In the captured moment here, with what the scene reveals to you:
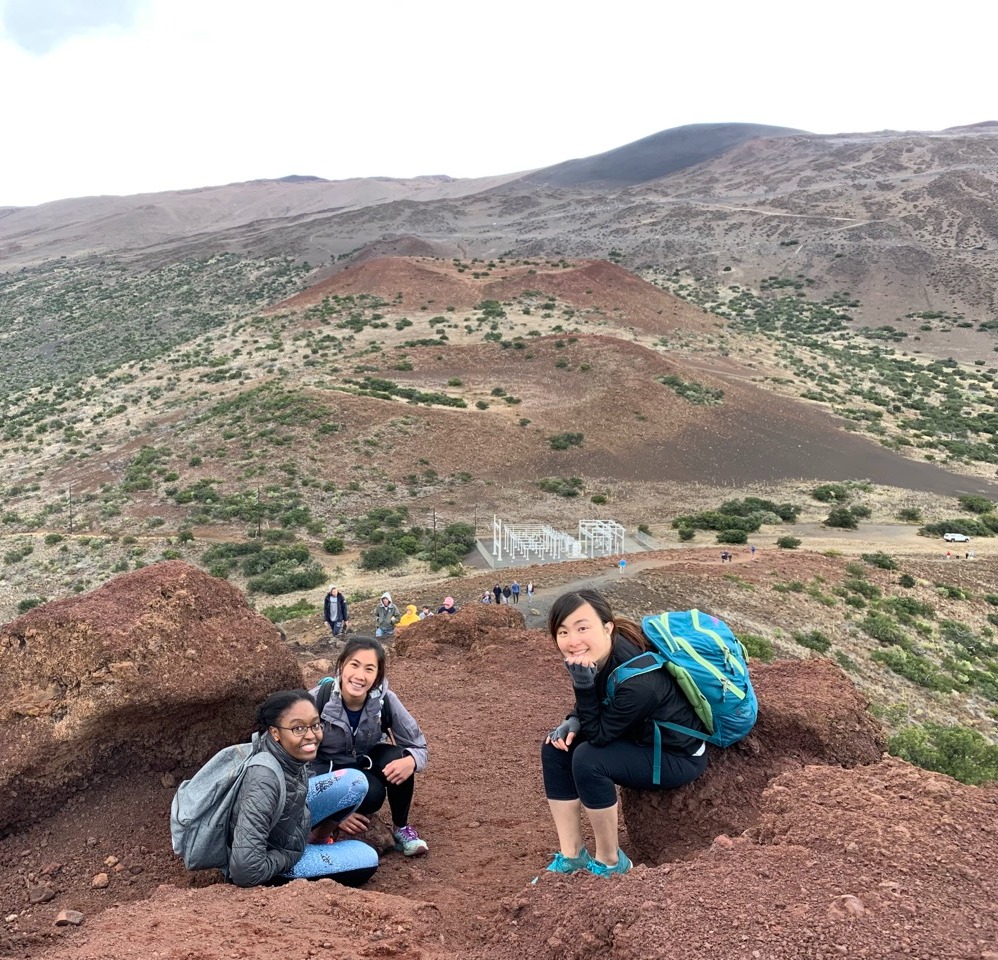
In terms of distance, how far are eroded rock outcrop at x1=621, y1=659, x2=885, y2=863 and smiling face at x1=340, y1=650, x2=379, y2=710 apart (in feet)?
5.37

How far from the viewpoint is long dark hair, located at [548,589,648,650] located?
331 cm

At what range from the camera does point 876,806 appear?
9.70 feet

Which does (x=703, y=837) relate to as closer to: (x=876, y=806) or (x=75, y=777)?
(x=876, y=806)

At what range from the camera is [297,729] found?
3.39 m

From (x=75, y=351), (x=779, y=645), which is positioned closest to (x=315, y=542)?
(x=779, y=645)

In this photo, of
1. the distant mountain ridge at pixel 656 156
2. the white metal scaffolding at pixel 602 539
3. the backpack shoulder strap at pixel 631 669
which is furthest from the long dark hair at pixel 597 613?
the distant mountain ridge at pixel 656 156

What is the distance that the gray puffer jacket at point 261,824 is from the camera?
3242 millimetres

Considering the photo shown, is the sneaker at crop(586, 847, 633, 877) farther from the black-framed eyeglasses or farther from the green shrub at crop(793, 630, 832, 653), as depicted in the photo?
the green shrub at crop(793, 630, 832, 653)

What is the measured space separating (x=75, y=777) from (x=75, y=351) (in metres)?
65.9

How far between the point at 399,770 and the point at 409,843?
53 cm

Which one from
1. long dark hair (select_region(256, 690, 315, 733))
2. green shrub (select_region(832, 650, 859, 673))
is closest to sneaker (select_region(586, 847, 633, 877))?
long dark hair (select_region(256, 690, 315, 733))

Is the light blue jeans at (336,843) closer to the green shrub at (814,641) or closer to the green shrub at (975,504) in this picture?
the green shrub at (814,641)

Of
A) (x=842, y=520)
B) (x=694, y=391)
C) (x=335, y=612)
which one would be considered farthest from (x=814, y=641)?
(x=694, y=391)

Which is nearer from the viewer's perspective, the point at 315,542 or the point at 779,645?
the point at 779,645
